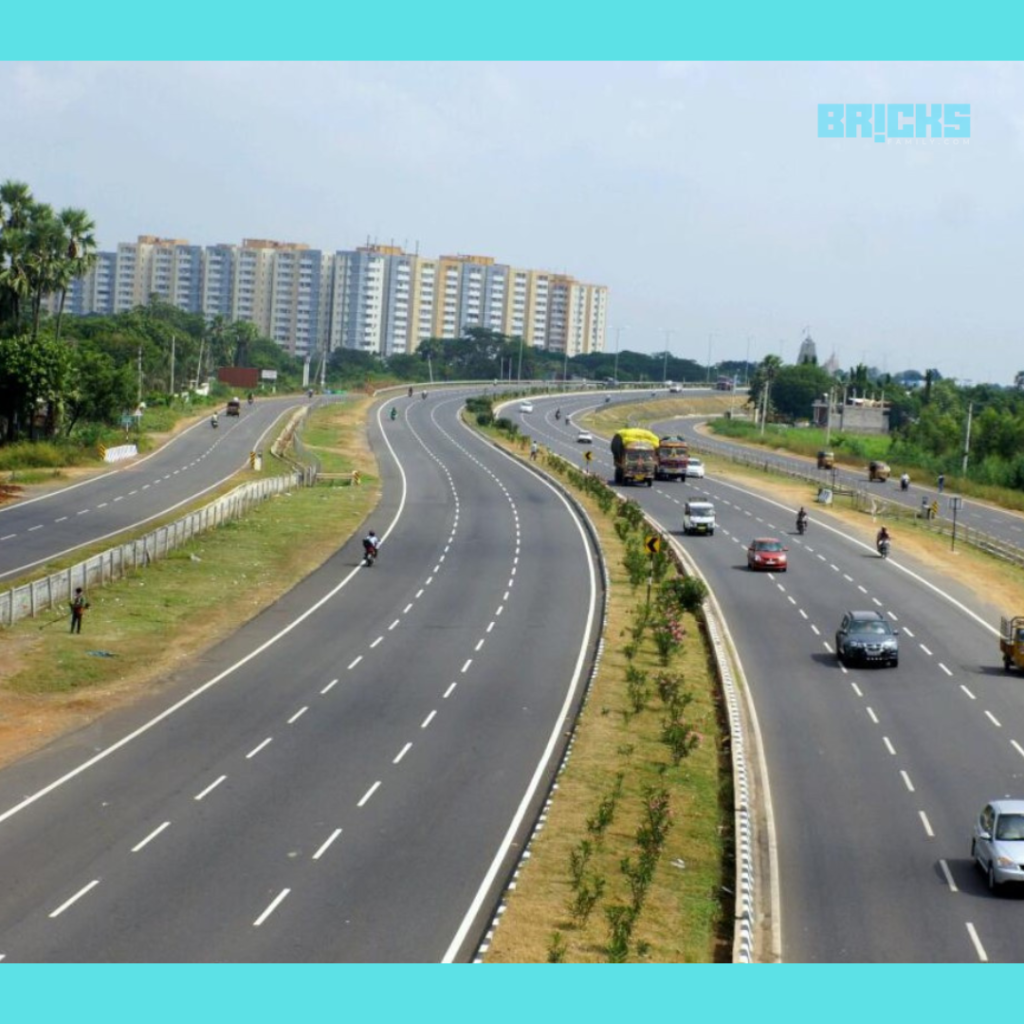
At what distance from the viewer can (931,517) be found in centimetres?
9594

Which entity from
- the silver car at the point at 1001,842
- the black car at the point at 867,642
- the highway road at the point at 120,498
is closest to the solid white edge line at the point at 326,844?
the silver car at the point at 1001,842

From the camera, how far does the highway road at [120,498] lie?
6762cm

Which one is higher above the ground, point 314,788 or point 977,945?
point 977,945

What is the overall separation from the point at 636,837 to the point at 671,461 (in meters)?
80.8

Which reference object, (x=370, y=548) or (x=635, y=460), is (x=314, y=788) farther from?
(x=635, y=460)

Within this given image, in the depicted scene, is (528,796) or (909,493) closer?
(528,796)

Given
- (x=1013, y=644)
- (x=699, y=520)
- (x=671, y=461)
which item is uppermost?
(x=671, y=461)

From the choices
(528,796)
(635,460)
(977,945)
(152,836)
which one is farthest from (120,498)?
(977,945)

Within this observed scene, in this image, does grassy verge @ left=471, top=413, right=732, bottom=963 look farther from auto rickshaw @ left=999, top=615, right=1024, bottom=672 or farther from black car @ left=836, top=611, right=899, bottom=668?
auto rickshaw @ left=999, top=615, right=1024, bottom=672

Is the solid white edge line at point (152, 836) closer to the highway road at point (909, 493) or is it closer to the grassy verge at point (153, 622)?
the grassy verge at point (153, 622)

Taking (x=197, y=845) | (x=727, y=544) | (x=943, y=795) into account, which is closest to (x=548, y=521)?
(x=727, y=544)

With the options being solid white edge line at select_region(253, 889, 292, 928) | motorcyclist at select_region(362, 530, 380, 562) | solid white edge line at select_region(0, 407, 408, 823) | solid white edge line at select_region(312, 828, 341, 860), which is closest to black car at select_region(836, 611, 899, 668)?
solid white edge line at select_region(0, 407, 408, 823)

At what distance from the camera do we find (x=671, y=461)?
10925cm

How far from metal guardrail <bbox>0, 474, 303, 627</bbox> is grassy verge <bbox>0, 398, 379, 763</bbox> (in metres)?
0.48
